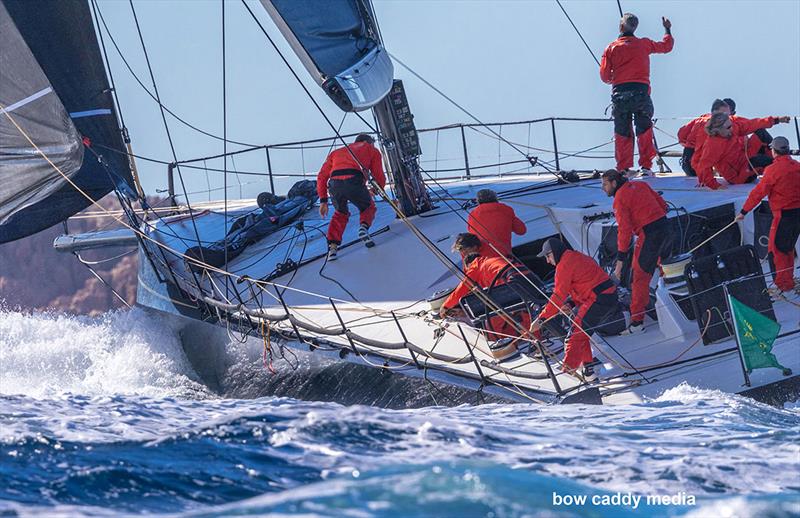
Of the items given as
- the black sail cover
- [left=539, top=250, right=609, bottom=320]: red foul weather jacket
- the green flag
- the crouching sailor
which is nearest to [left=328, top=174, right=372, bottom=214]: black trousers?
the black sail cover

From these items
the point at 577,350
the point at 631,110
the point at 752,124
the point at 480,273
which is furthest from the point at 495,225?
the point at 631,110

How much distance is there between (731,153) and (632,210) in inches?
85.6

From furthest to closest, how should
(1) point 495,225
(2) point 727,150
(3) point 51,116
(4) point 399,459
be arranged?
(3) point 51,116 < (2) point 727,150 < (1) point 495,225 < (4) point 399,459

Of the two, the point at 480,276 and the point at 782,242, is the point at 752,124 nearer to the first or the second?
the point at 782,242

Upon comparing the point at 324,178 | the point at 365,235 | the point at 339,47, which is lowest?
the point at 365,235

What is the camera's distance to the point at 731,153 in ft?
28.7

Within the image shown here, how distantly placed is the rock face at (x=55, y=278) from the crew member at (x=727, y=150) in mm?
20301

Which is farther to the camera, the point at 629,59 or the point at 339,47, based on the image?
the point at 629,59

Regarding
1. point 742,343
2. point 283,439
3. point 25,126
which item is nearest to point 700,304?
point 742,343

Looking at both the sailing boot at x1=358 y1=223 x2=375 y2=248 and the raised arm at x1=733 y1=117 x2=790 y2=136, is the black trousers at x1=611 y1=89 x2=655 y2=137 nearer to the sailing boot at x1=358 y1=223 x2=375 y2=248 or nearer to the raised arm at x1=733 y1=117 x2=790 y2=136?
the raised arm at x1=733 y1=117 x2=790 y2=136

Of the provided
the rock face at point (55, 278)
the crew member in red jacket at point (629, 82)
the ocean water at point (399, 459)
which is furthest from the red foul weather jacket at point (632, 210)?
the rock face at point (55, 278)

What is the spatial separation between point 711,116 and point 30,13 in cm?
554

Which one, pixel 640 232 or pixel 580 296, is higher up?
pixel 640 232

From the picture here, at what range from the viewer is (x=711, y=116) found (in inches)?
342
